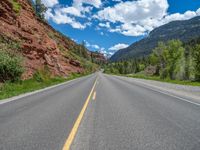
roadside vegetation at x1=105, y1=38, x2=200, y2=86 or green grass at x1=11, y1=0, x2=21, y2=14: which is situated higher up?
green grass at x1=11, y1=0, x2=21, y2=14

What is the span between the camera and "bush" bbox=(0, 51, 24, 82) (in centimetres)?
1899

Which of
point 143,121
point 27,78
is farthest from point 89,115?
point 27,78

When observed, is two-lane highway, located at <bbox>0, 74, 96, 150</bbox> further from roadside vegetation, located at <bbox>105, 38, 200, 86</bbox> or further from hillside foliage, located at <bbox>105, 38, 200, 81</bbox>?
hillside foliage, located at <bbox>105, 38, 200, 81</bbox>

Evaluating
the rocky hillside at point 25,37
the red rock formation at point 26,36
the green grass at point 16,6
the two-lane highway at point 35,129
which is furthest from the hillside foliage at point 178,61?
the two-lane highway at point 35,129

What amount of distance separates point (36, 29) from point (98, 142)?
3786 cm

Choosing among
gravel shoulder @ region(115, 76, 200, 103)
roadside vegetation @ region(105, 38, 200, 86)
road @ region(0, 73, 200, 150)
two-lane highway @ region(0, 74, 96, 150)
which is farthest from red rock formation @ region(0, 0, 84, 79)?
roadside vegetation @ region(105, 38, 200, 86)

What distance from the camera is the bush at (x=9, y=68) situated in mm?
18987

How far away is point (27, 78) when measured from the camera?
989 inches

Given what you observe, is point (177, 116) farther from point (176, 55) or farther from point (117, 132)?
point (176, 55)

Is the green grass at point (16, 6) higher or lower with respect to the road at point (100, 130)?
higher

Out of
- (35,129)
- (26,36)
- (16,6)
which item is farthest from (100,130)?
(16,6)

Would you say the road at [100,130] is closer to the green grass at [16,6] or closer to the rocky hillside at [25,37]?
the rocky hillside at [25,37]

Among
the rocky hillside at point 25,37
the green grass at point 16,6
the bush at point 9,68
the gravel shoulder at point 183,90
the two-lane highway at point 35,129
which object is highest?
the green grass at point 16,6

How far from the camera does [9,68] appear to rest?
1950cm
